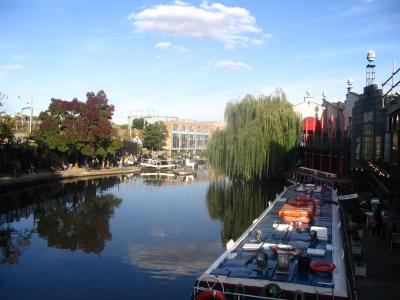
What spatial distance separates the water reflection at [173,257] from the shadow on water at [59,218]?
1857 millimetres

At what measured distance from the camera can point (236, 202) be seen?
30594mm

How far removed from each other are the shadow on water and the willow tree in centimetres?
985

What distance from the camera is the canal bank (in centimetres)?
3405

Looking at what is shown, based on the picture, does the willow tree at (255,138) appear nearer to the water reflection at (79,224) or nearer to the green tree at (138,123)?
the water reflection at (79,224)

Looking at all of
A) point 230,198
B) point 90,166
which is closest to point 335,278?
point 230,198

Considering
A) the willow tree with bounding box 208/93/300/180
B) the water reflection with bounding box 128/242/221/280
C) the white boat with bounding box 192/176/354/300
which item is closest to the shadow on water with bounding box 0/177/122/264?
the water reflection with bounding box 128/242/221/280

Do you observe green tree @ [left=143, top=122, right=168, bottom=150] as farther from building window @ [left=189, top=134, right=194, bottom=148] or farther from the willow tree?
the willow tree

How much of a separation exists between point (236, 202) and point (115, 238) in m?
12.2

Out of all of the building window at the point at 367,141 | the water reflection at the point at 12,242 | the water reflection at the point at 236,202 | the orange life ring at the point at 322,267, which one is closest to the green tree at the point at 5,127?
the water reflection at the point at 12,242

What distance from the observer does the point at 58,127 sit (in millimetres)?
46688

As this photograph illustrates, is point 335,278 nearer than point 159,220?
Yes

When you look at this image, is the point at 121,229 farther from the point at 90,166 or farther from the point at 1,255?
the point at 90,166

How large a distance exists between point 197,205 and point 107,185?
1501 centimetres

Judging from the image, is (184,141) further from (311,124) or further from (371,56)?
(371,56)
